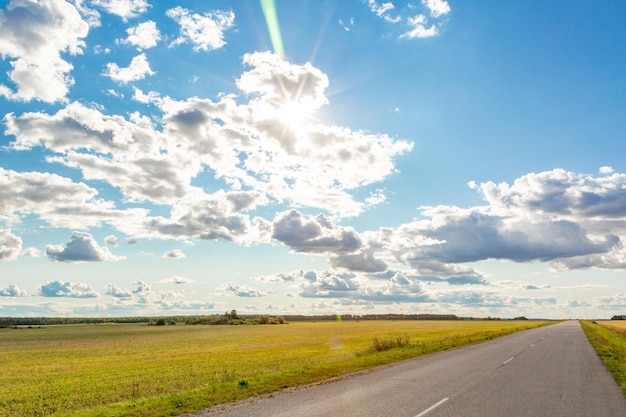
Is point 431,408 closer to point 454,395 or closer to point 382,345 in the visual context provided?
point 454,395

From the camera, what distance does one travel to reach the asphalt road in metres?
11.5

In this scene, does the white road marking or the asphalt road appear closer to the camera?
the white road marking

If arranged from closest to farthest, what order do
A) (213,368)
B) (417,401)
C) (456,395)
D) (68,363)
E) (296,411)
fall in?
(296,411) → (417,401) → (456,395) → (213,368) → (68,363)

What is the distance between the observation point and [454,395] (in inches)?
532

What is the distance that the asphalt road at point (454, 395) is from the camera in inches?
452

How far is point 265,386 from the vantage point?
16.1 metres

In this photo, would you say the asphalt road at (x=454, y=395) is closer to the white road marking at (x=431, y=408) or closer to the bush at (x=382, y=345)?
the white road marking at (x=431, y=408)

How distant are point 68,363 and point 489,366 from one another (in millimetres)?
29786

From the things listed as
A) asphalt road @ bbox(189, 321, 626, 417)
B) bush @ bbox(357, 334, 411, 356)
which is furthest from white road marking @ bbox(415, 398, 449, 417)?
bush @ bbox(357, 334, 411, 356)

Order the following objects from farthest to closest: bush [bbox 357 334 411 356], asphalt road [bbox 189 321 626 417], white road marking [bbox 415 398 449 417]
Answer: bush [bbox 357 334 411 356] → asphalt road [bbox 189 321 626 417] → white road marking [bbox 415 398 449 417]

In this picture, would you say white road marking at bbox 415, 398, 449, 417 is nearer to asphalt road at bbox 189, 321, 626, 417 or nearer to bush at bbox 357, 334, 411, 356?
asphalt road at bbox 189, 321, 626, 417

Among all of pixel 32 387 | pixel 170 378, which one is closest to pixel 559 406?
pixel 170 378

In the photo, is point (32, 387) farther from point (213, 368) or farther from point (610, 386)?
point (610, 386)

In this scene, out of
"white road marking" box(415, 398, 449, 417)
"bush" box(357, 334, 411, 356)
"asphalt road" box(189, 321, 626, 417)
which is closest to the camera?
"white road marking" box(415, 398, 449, 417)
